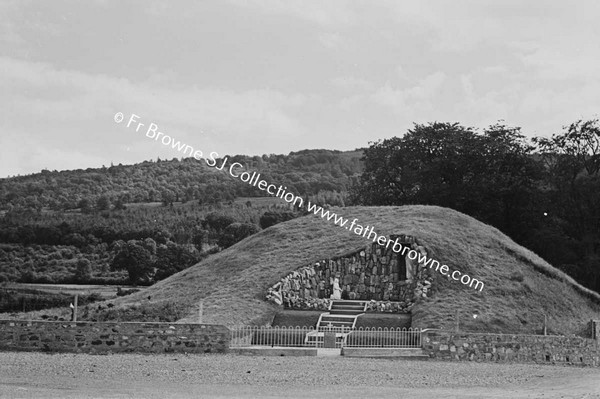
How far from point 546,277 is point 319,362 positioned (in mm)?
16375

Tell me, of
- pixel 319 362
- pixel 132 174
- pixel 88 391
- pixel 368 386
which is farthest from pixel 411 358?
pixel 132 174

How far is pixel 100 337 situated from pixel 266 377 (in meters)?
6.29

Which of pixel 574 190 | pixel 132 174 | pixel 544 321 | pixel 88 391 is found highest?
pixel 132 174

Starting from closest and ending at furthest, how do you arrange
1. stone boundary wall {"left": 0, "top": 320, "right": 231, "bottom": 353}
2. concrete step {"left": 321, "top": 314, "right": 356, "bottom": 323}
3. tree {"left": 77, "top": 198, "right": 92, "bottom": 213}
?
stone boundary wall {"left": 0, "top": 320, "right": 231, "bottom": 353}
concrete step {"left": 321, "top": 314, "right": 356, "bottom": 323}
tree {"left": 77, "top": 198, "right": 92, "bottom": 213}

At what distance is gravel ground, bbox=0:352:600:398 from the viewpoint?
601 inches

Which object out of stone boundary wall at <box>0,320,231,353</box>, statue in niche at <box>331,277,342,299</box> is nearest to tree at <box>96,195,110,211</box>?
statue in niche at <box>331,277,342,299</box>

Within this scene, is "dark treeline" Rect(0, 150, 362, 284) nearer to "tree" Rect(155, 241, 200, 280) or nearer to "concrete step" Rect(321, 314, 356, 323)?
"tree" Rect(155, 241, 200, 280)

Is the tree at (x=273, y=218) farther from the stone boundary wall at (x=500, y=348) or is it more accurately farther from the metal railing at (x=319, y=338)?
the stone boundary wall at (x=500, y=348)

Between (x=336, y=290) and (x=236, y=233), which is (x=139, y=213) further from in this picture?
(x=336, y=290)

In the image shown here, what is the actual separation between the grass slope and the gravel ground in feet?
23.8

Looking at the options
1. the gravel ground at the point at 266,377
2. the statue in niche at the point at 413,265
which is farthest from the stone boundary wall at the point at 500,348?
the statue in niche at the point at 413,265

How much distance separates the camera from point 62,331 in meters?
22.1

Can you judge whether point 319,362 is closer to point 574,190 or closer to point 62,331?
point 62,331

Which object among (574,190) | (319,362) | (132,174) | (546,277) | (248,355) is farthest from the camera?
(132,174)
